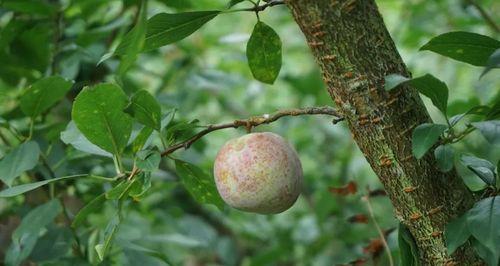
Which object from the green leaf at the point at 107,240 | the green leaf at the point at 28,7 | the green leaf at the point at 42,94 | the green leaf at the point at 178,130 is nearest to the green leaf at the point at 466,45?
the green leaf at the point at 178,130

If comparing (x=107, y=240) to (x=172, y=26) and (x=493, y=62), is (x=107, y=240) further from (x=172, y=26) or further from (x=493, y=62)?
(x=493, y=62)

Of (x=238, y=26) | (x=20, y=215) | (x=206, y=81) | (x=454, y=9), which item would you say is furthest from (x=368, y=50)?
(x=238, y=26)

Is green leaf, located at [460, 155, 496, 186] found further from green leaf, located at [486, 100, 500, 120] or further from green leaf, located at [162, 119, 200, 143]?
green leaf, located at [162, 119, 200, 143]

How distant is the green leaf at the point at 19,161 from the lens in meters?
0.87

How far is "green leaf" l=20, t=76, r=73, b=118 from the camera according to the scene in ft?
3.08

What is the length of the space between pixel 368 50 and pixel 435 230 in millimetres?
202

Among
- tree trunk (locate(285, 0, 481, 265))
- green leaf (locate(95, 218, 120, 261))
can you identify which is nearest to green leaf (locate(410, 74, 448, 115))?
tree trunk (locate(285, 0, 481, 265))

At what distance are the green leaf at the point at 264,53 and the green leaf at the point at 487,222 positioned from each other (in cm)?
29

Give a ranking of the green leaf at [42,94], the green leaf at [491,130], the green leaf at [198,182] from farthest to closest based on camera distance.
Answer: the green leaf at [42,94] < the green leaf at [198,182] < the green leaf at [491,130]

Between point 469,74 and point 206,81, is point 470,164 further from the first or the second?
point 469,74

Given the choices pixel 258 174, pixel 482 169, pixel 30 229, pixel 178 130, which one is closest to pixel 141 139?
pixel 178 130

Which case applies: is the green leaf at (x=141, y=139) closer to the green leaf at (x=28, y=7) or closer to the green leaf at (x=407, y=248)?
the green leaf at (x=407, y=248)

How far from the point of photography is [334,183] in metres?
1.62

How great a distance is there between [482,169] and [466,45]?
0.14m
